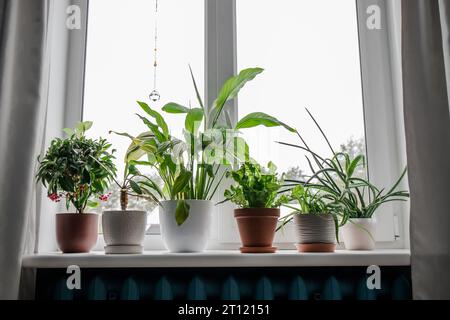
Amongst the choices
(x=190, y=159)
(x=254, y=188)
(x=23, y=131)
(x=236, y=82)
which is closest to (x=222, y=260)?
(x=254, y=188)

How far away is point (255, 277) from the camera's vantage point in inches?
50.7

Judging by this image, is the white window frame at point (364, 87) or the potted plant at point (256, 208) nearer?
the potted plant at point (256, 208)

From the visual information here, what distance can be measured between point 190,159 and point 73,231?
42 cm

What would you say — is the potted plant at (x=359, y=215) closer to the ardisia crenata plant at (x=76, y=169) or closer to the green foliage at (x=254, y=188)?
the green foliage at (x=254, y=188)

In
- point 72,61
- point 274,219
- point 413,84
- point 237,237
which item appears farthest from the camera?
point 72,61

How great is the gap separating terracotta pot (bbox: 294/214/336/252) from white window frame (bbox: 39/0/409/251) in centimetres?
19

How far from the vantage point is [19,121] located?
47.3 inches

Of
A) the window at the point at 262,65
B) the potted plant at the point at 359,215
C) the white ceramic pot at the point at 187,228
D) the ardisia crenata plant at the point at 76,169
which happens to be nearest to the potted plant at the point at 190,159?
the white ceramic pot at the point at 187,228

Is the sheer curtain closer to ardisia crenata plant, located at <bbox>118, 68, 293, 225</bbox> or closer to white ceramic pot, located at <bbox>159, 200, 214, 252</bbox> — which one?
ardisia crenata plant, located at <bbox>118, 68, 293, 225</bbox>

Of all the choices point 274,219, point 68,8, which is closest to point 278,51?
point 274,219

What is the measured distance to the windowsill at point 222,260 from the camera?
45.4 inches

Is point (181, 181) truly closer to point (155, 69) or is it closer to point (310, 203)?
point (310, 203)

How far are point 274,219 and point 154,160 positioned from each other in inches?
16.7

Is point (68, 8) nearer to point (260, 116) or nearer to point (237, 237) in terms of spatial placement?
point (260, 116)
